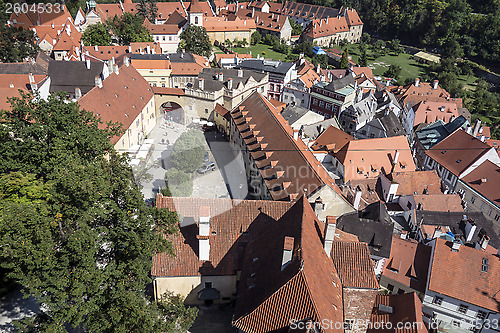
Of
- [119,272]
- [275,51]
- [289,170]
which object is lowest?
[275,51]

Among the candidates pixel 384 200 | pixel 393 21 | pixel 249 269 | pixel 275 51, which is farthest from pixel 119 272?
pixel 393 21

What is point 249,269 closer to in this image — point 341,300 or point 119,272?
point 341,300

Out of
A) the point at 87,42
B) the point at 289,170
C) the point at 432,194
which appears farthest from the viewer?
the point at 87,42

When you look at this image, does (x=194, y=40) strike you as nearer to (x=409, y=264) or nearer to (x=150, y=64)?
(x=150, y=64)

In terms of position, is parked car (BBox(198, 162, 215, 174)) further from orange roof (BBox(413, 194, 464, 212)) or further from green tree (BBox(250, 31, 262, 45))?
green tree (BBox(250, 31, 262, 45))

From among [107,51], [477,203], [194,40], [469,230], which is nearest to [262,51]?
[194,40]

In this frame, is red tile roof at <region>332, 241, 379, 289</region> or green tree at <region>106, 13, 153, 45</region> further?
green tree at <region>106, 13, 153, 45</region>

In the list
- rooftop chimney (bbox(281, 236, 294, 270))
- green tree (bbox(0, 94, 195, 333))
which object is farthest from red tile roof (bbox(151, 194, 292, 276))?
rooftop chimney (bbox(281, 236, 294, 270))
